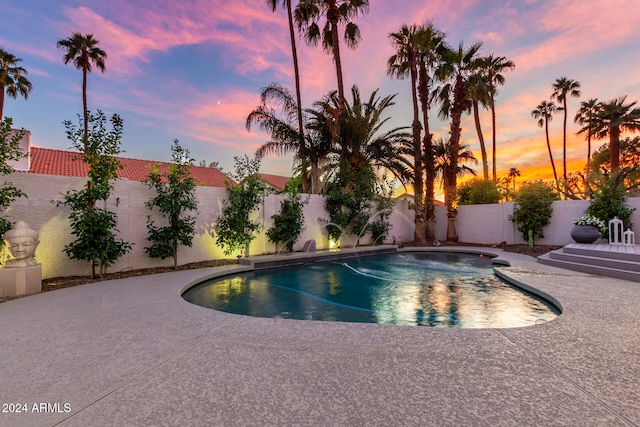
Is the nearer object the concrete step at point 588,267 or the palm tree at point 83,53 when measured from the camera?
the concrete step at point 588,267

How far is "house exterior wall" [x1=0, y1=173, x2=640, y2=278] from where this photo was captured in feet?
19.6

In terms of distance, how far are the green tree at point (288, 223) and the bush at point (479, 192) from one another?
442 inches

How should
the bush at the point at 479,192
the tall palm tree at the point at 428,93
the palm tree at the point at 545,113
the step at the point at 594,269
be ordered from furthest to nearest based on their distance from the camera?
the palm tree at the point at 545,113
the bush at the point at 479,192
the tall palm tree at the point at 428,93
the step at the point at 594,269

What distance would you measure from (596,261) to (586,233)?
2.85 metres

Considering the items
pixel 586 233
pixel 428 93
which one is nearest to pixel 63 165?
pixel 428 93

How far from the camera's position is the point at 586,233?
8.85 metres

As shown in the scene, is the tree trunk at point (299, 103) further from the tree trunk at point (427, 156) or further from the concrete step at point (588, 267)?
the concrete step at point (588, 267)

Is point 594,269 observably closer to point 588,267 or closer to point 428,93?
point 588,267

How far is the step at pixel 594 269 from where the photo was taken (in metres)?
5.71

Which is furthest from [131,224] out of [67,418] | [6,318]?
[67,418]

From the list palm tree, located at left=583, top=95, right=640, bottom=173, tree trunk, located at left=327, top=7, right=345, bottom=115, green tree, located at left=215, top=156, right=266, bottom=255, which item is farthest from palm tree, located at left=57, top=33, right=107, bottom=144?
palm tree, located at left=583, top=95, right=640, bottom=173

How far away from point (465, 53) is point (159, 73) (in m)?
13.8

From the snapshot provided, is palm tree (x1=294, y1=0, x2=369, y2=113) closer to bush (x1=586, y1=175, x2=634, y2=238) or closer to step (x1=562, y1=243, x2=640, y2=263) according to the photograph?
step (x1=562, y1=243, x2=640, y2=263)

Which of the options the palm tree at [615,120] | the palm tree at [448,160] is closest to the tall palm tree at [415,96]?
the palm tree at [448,160]
